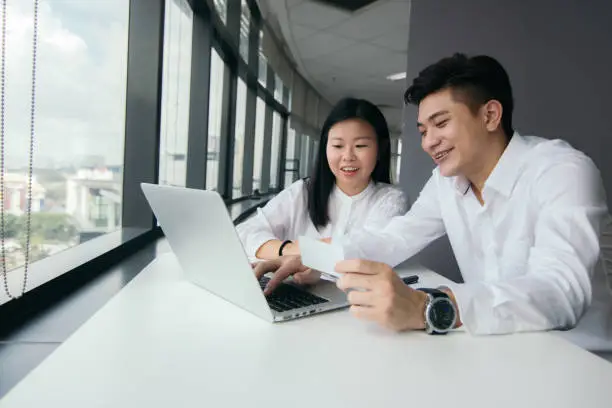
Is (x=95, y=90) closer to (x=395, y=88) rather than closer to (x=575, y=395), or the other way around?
(x=575, y=395)

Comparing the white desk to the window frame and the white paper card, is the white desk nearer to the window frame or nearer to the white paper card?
the white paper card

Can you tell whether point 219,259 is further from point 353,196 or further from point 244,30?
point 244,30

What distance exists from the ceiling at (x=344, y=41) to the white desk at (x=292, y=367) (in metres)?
2.60

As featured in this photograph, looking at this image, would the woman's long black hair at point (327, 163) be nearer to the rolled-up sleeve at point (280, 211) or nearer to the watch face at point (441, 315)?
the rolled-up sleeve at point (280, 211)

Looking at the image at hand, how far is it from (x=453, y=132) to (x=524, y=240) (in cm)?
37

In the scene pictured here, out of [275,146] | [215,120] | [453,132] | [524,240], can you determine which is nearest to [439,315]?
[524,240]

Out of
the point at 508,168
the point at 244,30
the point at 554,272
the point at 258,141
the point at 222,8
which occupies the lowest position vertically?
the point at 554,272

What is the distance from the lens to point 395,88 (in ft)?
23.8

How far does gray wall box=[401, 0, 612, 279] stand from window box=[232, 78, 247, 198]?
213 cm

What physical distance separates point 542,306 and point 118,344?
0.77m

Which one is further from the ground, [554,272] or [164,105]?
[164,105]

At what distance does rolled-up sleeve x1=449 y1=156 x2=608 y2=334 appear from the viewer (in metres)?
0.77

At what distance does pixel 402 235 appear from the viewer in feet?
4.79

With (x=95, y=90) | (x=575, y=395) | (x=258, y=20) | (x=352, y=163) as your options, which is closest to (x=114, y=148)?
(x=95, y=90)
